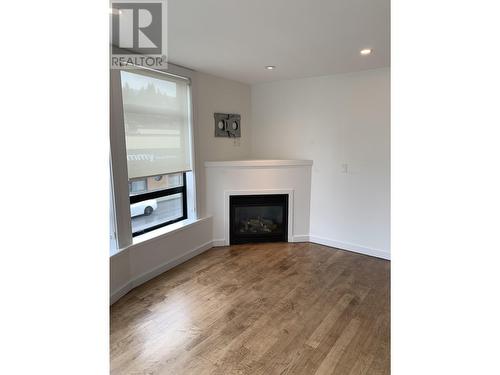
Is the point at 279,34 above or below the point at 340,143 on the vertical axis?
above

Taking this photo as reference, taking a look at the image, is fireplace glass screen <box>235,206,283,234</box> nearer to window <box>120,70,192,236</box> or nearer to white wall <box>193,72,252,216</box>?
white wall <box>193,72,252,216</box>

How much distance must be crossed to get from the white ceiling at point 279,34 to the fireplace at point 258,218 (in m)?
1.85

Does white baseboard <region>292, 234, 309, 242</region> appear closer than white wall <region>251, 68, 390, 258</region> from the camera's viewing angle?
No

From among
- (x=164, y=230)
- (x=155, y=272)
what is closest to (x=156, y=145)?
(x=164, y=230)

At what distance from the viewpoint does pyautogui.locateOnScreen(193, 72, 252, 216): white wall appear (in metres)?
3.93

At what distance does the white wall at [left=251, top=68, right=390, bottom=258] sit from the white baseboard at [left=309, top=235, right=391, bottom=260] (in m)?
0.01

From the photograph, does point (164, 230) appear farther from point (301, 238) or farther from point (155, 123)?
point (301, 238)

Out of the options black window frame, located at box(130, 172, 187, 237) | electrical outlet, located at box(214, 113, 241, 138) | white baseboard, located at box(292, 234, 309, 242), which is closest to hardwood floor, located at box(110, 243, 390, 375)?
black window frame, located at box(130, 172, 187, 237)

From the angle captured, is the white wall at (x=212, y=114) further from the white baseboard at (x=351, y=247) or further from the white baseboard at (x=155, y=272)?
the white baseboard at (x=351, y=247)

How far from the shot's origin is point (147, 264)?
3238mm

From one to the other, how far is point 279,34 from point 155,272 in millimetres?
2805

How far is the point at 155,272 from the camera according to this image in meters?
3.34
